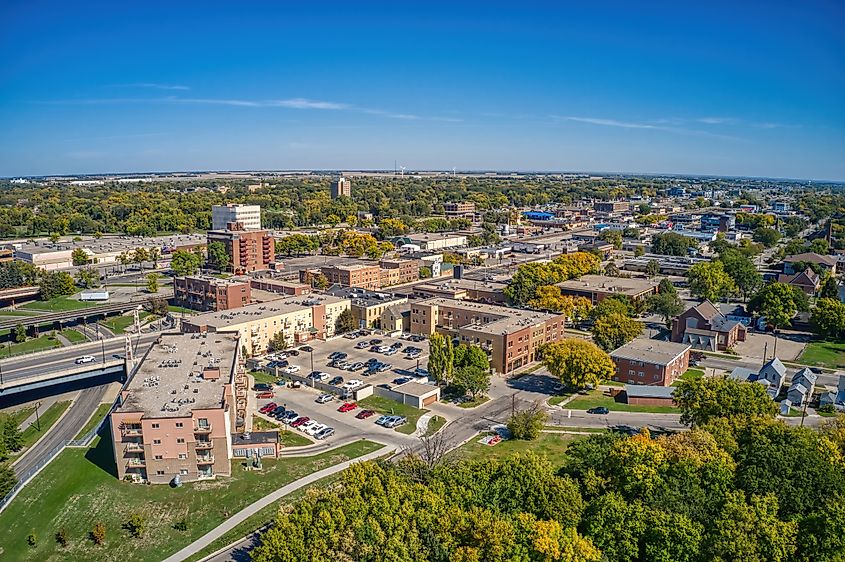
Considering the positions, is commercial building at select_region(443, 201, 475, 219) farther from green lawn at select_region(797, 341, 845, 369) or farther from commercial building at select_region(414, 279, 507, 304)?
green lawn at select_region(797, 341, 845, 369)

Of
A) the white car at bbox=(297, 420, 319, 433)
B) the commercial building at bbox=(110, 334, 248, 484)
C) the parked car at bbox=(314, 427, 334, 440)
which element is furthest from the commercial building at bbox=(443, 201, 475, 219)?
the commercial building at bbox=(110, 334, 248, 484)

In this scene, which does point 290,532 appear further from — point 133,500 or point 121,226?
point 121,226

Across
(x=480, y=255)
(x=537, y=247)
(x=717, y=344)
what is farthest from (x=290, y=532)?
(x=537, y=247)

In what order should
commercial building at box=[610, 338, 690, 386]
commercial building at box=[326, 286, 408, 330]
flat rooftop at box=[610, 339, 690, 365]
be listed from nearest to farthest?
commercial building at box=[610, 338, 690, 386] → flat rooftop at box=[610, 339, 690, 365] → commercial building at box=[326, 286, 408, 330]

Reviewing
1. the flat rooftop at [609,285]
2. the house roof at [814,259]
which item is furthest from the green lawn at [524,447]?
the house roof at [814,259]

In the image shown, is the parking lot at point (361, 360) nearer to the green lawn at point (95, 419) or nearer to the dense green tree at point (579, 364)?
the dense green tree at point (579, 364)

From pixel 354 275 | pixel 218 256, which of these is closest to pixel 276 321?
pixel 354 275
